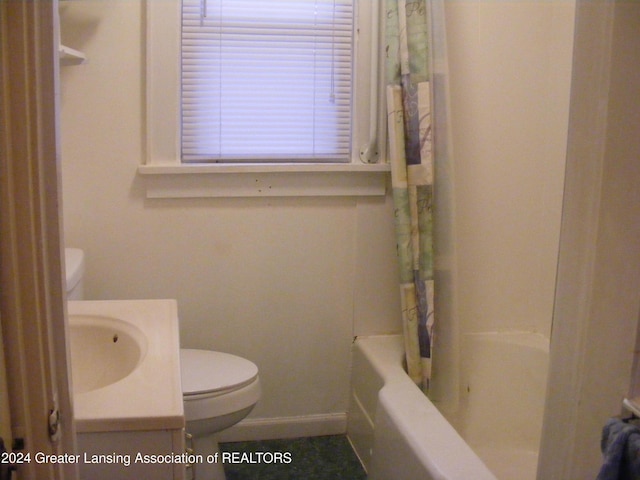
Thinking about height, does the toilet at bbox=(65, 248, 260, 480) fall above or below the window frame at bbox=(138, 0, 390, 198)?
below

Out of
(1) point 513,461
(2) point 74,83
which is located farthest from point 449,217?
(2) point 74,83

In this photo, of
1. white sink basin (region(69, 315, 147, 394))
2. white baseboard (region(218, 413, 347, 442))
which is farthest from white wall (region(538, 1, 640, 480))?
white baseboard (region(218, 413, 347, 442))

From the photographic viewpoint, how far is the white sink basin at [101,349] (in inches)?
62.1

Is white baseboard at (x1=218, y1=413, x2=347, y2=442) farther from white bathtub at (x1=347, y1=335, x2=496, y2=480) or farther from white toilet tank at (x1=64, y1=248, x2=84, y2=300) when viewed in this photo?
white toilet tank at (x1=64, y1=248, x2=84, y2=300)

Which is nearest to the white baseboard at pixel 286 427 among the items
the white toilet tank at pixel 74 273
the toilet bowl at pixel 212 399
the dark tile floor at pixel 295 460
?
the dark tile floor at pixel 295 460

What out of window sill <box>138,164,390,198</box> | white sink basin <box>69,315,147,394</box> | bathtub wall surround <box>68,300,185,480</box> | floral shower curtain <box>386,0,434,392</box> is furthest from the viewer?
window sill <box>138,164,390,198</box>

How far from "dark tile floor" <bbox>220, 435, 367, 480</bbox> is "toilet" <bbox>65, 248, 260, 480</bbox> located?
0.23m

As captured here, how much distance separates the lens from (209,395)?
1.95 m

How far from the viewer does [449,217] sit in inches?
89.5

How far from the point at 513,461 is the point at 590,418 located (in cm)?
173

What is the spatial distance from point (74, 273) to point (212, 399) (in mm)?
541

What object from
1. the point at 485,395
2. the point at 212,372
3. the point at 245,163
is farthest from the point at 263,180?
the point at 485,395

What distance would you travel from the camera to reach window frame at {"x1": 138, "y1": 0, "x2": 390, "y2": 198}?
226cm

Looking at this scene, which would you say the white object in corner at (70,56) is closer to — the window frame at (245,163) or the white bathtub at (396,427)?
the window frame at (245,163)
